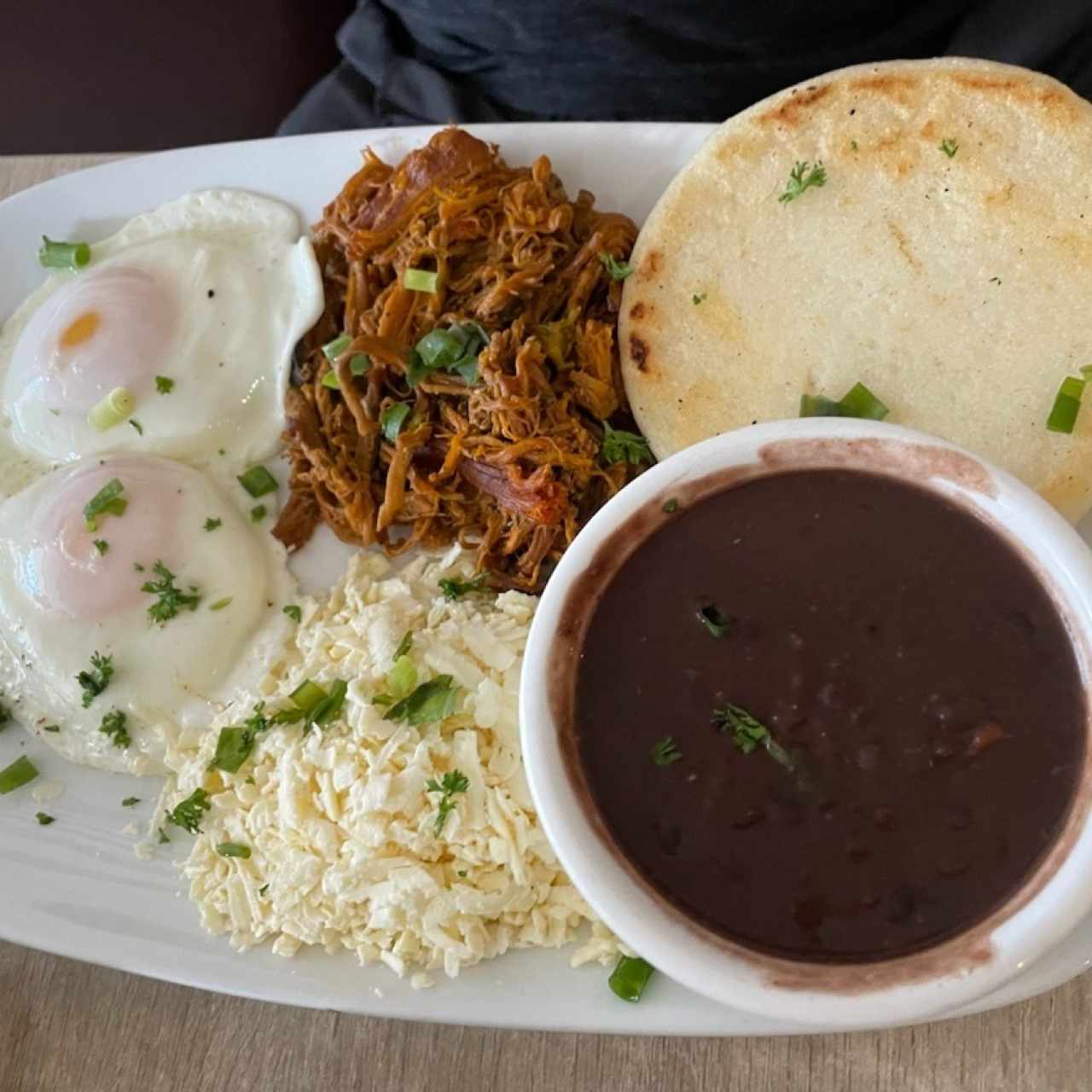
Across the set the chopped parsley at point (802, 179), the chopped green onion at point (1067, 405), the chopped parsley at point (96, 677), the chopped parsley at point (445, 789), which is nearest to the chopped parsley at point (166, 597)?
the chopped parsley at point (96, 677)

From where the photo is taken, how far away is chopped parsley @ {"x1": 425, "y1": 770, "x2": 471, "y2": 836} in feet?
5.28

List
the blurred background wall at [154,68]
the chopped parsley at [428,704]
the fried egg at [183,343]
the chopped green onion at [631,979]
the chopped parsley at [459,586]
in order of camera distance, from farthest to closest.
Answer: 1. the blurred background wall at [154,68]
2. the fried egg at [183,343]
3. the chopped parsley at [459,586]
4. the chopped parsley at [428,704]
5. the chopped green onion at [631,979]

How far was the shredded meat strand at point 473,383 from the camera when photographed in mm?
1833

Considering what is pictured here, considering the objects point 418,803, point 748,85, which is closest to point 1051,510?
point 418,803

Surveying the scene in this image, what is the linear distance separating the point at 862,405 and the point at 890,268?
23 cm

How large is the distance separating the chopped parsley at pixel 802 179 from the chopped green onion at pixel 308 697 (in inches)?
42.4

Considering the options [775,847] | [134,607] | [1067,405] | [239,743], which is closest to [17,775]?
[134,607]

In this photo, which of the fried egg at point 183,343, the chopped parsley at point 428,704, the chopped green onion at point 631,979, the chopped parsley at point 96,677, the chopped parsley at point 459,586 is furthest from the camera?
the fried egg at point 183,343

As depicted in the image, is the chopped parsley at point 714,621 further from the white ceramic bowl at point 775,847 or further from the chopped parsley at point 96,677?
the chopped parsley at point 96,677

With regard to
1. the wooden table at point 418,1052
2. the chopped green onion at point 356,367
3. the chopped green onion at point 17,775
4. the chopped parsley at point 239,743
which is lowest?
the wooden table at point 418,1052

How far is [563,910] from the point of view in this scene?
1629 mm

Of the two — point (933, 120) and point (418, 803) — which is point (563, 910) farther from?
point (933, 120)

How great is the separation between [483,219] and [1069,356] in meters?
0.97

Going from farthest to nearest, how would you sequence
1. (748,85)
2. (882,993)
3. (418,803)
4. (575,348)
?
1. (748,85)
2. (575,348)
3. (418,803)
4. (882,993)
